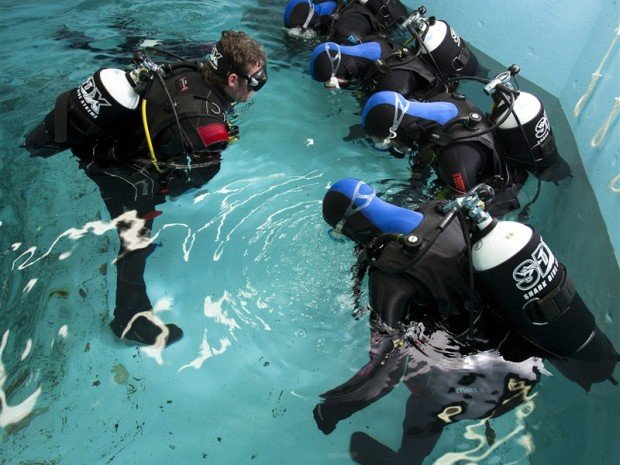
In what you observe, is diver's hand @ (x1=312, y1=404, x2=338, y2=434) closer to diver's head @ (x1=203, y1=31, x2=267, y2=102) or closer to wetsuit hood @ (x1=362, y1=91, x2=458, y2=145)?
wetsuit hood @ (x1=362, y1=91, x2=458, y2=145)

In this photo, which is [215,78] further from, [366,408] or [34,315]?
[366,408]

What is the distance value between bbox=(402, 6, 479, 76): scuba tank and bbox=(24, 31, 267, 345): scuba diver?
1642mm

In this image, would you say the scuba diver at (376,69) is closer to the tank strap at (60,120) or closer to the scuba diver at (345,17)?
the scuba diver at (345,17)

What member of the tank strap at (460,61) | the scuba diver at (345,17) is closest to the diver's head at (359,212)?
the tank strap at (460,61)

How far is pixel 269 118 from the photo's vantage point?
4.85 metres

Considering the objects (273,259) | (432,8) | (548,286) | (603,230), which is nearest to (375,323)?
(548,286)

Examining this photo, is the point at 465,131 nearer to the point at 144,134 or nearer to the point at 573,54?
the point at 573,54

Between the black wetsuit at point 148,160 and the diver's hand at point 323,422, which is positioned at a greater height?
the black wetsuit at point 148,160

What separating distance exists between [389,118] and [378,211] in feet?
3.40

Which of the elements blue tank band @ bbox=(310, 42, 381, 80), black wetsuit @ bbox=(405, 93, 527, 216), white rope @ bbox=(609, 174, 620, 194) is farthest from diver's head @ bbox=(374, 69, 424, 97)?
white rope @ bbox=(609, 174, 620, 194)

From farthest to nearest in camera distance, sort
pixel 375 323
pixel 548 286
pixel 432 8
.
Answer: pixel 432 8, pixel 375 323, pixel 548 286

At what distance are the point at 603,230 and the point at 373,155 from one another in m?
1.92

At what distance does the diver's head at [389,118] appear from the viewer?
3.55 meters

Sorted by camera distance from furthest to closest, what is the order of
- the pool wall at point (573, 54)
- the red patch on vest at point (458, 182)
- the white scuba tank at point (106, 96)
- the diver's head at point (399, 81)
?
the diver's head at point (399, 81), the pool wall at point (573, 54), the red patch on vest at point (458, 182), the white scuba tank at point (106, 96)
